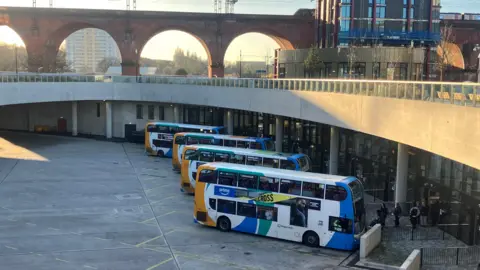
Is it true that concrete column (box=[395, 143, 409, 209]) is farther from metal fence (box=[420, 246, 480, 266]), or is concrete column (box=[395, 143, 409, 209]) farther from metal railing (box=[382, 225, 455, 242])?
metal fence (box=[420, 246, 480, 266])

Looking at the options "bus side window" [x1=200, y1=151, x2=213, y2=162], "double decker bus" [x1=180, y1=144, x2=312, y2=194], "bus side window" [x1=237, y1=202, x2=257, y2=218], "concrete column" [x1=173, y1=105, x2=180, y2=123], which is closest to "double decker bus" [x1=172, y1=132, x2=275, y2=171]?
"double decker bus" [x1=180, y1=144, x2=312, y2=194]

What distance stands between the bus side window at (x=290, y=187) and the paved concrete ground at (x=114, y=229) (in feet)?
7.13

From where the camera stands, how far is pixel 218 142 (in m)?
34.7

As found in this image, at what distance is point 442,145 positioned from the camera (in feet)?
60.4

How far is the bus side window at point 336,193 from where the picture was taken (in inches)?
747

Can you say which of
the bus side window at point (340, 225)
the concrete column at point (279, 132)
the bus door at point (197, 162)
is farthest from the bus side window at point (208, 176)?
the concrete column at point (279, 132)

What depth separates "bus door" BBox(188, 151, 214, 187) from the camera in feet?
92.8

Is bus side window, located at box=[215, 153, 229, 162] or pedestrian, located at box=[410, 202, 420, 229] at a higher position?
bus side window, located at box=[215, 153, 229, 162]

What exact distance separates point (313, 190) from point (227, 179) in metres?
3.96

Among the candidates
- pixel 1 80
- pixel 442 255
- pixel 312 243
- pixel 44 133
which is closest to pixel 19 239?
pixel 312 243

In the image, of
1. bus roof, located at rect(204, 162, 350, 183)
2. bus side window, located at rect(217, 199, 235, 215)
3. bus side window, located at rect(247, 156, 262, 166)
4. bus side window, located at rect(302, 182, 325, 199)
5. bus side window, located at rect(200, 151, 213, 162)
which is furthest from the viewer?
bus side window, located at rect(200, 151, 213, 162)

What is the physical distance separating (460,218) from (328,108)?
9216mm

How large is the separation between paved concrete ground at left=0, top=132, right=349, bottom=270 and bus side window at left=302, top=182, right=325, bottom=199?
2.16 m

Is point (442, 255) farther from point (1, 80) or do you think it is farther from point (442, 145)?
point (1, 80)
